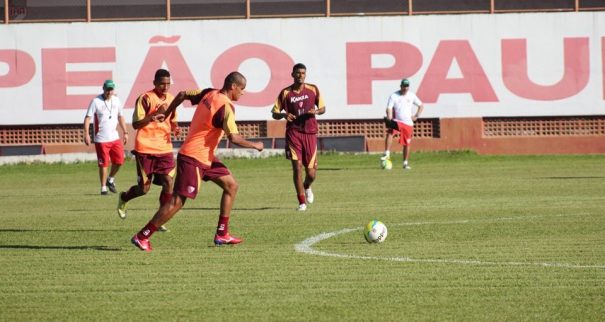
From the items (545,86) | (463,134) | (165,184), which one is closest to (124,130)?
(165,184)

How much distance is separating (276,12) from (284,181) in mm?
15339

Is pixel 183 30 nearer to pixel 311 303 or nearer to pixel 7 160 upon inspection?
pixel 7 160

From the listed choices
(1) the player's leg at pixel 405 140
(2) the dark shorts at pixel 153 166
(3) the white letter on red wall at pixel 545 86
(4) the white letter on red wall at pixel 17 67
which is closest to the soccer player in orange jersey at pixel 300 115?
(2) the dark shorts at pixel 153 166

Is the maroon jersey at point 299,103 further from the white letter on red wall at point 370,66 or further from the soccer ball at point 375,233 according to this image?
the white letter on red wall at point 370,66

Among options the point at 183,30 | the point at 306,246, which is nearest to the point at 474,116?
the point at 183,30

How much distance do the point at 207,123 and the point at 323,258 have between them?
1976 mm

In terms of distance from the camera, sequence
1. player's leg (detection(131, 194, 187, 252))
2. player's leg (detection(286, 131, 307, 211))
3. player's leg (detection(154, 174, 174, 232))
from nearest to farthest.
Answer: player's leg (detection(131, 194, 187, 252))
player's leg (detection(154, 174, 174, 232))
player's leg (detection(286, 131, 307, 211))

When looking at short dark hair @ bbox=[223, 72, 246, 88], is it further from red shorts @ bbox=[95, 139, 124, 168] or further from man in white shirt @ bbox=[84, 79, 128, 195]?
red shorts @ bbox=[95, 139, 124, 168]

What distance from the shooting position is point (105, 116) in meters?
24.1

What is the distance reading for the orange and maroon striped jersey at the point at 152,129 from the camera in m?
16.6

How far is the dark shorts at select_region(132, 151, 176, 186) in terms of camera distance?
16859 millimetres

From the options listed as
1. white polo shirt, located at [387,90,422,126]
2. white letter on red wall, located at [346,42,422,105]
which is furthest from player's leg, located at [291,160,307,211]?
white letter on red wall, located at [346,42,422,105]

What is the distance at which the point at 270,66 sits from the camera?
40188 mm

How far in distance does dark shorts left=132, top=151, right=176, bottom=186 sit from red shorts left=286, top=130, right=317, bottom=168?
132 inches
